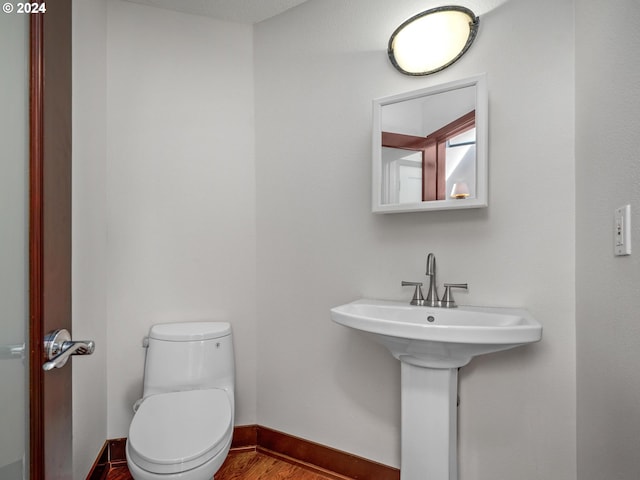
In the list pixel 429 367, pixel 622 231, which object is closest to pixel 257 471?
pixel 429 367

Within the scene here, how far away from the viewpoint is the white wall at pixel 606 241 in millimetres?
856

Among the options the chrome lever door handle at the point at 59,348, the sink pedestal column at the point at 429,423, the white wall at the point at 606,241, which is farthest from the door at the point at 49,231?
the white wall at the point at 606,241

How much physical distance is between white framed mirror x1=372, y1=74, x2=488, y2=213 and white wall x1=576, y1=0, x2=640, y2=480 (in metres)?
0.31

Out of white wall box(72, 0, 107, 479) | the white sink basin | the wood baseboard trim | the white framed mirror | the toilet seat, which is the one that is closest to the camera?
the white sink basin

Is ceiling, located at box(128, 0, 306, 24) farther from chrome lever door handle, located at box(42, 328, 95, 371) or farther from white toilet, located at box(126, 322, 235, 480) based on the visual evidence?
chrome lever door handle, located at box(42, 328, 95, 371)

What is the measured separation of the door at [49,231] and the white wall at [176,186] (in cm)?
134

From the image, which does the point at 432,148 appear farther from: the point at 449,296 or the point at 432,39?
the point at 449,296

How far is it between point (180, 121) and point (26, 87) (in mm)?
1539

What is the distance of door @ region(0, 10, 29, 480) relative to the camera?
1.70 feet

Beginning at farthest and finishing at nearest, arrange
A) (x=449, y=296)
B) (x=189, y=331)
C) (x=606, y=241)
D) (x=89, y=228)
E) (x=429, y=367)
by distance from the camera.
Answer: (x=189, y=331) < (x=89, y=228) < (x=449, y=296) < (x=429, y=367) < (x=606, y=241)

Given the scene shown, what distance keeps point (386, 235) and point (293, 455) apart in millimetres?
1244

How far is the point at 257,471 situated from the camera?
71.7 inches

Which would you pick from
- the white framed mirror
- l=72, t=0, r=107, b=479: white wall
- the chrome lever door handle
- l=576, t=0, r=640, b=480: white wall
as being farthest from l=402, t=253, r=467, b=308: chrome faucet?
l=72, t=0, r=107, b=479: white wall

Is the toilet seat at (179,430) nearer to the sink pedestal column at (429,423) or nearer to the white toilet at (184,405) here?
the white toilet at (184,405)
